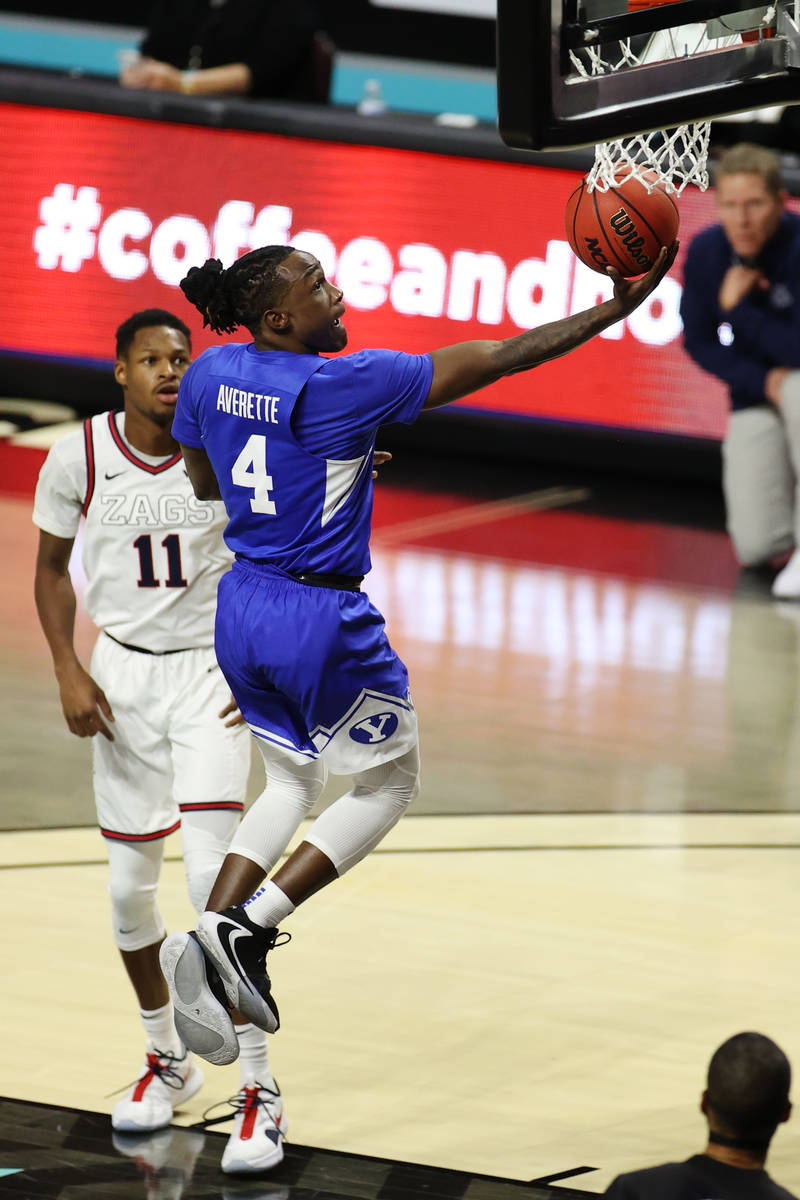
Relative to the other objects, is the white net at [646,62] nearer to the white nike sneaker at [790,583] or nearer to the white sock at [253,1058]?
the white sock at [253,1058]

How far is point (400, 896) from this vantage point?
6195 millimetres

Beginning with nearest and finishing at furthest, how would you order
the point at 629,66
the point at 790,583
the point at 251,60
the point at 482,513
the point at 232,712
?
1. the point at 629,66
2. the point at 232,712
3. the point at 790,583
4. the point at 482,513
5. the point at 251,60

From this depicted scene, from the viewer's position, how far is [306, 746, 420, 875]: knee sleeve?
179 inches

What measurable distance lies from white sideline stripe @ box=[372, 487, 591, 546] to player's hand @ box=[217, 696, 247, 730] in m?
5.47

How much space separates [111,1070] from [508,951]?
130 cm

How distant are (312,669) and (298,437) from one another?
0.51 metres

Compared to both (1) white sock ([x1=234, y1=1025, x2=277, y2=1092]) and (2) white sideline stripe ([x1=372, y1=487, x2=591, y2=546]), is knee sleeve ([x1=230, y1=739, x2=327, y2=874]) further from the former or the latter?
(2) white sideline stripe ([x1=372, y1=487, x2=591, y2=546])

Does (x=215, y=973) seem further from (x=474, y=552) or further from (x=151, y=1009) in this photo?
(x=474, y=552)

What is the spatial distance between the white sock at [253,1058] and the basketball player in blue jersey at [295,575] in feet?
1.21

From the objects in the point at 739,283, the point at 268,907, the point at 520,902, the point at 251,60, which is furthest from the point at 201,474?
the point at 251,60

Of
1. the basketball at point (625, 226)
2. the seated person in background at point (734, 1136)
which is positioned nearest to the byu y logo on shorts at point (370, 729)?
the basketball at point (625, 226)

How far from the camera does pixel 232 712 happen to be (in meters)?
4.91

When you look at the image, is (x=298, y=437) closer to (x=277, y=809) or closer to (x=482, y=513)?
(x=277, y=809)

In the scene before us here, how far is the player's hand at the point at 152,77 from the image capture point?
11.9 m
